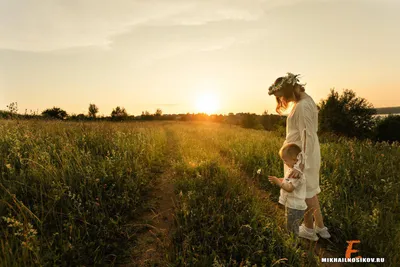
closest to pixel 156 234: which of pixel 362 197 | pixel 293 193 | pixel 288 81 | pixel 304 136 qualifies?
pixel 293 193

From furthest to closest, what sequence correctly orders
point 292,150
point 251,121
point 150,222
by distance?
point 251,121 < point 150,222 < point 292,150

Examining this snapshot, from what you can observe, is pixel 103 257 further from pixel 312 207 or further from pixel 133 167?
pixel 312 207

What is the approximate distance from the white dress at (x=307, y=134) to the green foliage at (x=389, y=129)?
30.1 metres

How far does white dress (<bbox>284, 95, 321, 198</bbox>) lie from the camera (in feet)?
11.2

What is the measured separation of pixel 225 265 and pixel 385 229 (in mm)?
2868

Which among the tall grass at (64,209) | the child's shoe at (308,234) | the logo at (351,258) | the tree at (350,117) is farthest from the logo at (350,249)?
the tree at (350,117)

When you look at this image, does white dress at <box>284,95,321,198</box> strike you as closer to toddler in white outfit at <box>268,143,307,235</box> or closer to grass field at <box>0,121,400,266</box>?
toddler in white outfit at <box>268,143,307,235</box>

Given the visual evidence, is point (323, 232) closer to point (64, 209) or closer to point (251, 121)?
point (64, 209)

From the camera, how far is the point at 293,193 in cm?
349

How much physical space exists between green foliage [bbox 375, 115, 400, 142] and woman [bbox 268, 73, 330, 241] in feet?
98.6

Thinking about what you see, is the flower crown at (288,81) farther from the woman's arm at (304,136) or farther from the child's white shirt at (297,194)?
the child's white shirt at (297,194)

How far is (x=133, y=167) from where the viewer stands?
5344mm

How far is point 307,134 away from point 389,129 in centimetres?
3264

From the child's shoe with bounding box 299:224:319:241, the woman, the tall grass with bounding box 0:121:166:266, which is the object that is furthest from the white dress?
the tall grass with bounding box 0:121:166:266
